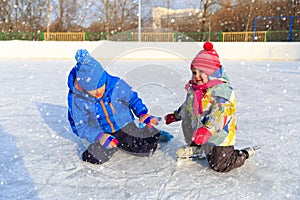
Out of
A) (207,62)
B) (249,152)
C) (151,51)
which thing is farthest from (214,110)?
(151,51)

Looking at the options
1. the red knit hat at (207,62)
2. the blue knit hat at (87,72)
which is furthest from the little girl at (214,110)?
the blue knit hat at (87,72)

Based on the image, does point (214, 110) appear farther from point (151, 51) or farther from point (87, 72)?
point (151, 51)

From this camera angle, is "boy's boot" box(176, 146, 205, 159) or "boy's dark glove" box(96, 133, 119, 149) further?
"boy's boot" box(176, 146, 205, 159)

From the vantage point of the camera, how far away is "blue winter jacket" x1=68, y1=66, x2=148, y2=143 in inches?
69.9


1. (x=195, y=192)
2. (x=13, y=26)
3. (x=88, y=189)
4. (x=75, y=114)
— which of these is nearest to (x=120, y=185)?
(x=88, y=189)

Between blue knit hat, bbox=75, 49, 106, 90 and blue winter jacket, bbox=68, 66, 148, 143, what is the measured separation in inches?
2.8

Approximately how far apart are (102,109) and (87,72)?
244 millimetres

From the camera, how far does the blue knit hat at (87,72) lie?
5.54 feet

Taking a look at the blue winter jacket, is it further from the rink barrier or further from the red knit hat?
the rink barrier

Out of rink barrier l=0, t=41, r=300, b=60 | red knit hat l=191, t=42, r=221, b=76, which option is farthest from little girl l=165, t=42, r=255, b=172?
rink barrier l=0, t=41, r=300, b=60

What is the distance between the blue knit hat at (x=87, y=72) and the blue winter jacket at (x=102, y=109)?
72 mm

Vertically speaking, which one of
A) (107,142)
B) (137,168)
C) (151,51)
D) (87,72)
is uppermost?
(151,51)

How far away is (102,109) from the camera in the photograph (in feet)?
5.93

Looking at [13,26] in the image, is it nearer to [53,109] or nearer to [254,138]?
[53,109]
